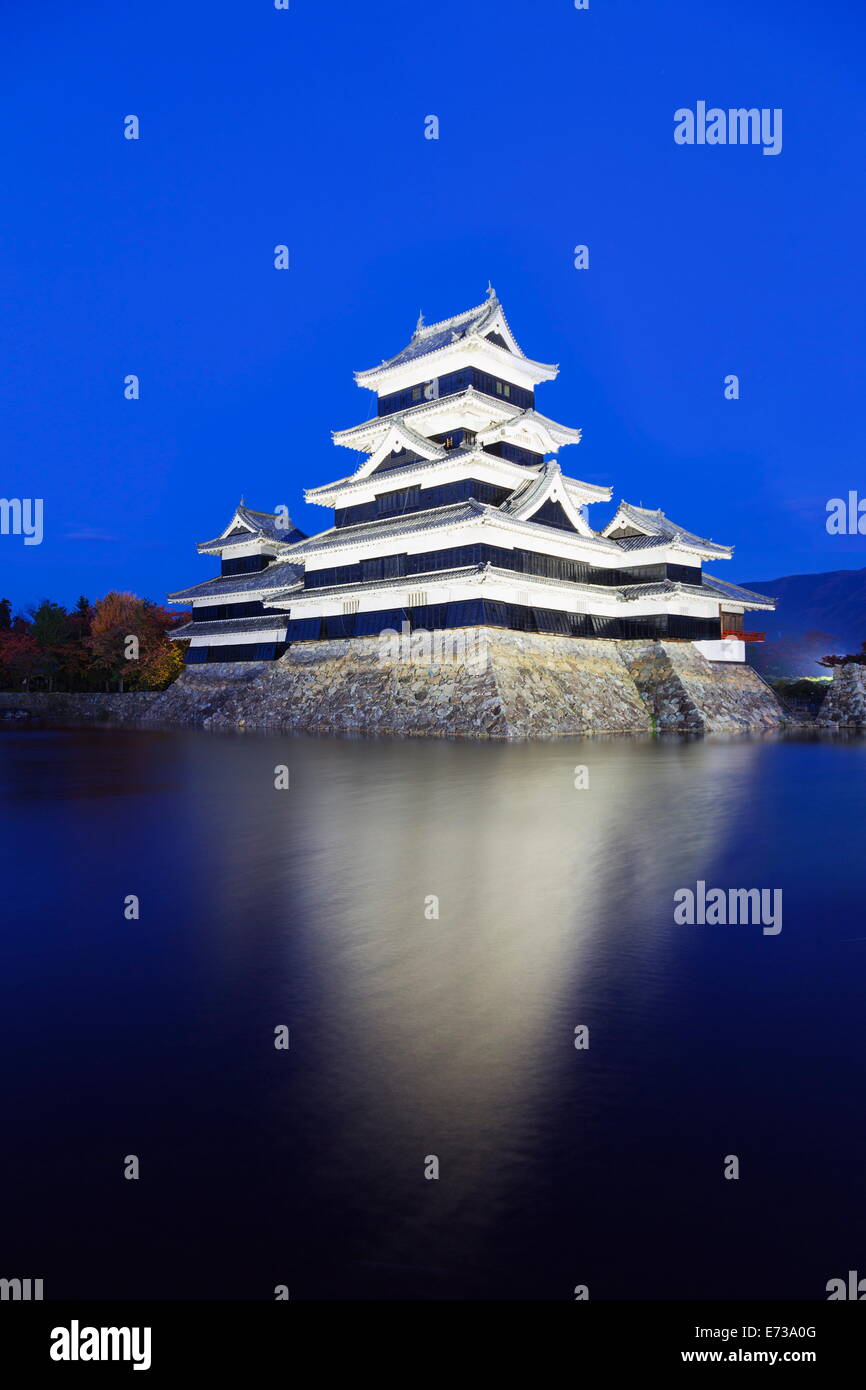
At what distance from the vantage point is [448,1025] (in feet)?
14.0

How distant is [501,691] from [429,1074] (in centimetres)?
2704

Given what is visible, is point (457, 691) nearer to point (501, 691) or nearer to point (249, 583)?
point (501, 691)

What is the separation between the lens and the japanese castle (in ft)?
112

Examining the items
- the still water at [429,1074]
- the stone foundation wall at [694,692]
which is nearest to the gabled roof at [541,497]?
the stone foundation wall at [694,692]

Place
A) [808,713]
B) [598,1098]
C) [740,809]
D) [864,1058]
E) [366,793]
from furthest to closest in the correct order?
1. [808,713]
2. [366,793]
3. [740,809]
4. [864,1058]
5. [598,1098]

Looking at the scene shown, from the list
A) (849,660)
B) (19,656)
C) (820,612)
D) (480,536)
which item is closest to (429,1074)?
(480,536)

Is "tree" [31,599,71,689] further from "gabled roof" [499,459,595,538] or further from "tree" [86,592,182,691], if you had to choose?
"gabled roof" [499,459,595,538]

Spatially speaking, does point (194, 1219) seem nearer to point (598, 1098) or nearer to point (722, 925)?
point (598, 1098)

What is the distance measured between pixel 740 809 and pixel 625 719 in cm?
2405

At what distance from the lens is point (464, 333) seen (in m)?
37.5

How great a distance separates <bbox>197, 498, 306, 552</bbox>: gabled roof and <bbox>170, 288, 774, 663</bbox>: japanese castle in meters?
9.37

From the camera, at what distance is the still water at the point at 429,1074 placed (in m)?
2.60

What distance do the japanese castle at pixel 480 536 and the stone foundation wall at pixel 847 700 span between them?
18.7 ft
